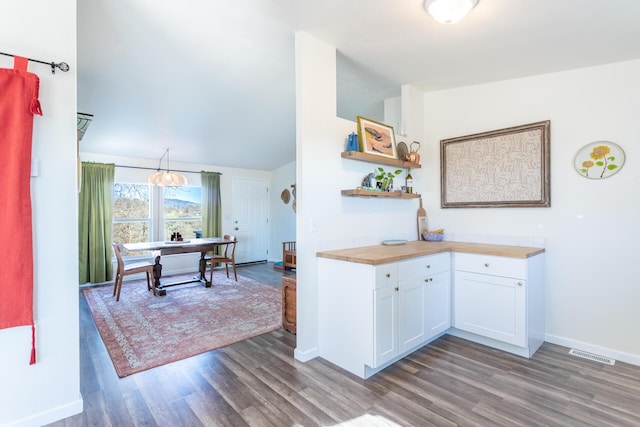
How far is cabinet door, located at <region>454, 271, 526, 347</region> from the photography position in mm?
2549

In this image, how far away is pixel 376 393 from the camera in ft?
6.79

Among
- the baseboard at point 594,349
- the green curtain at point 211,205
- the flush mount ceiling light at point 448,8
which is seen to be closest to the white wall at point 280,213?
the green curtain at point 211,205

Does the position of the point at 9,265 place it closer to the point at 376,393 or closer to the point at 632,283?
the point at 376,393

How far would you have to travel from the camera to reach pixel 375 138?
10.0 ft

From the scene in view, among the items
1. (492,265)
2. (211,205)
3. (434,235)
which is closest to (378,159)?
(434,235)

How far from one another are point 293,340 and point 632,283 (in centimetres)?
293

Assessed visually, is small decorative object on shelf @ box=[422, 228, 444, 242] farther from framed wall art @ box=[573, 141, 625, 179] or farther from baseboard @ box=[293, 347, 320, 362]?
baseboard @ box=[293, 347, 320, 362]

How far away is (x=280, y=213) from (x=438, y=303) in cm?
516

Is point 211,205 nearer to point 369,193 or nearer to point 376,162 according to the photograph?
point 376,162

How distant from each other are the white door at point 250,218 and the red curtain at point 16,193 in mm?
5316

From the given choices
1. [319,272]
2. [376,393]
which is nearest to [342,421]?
[376,393]

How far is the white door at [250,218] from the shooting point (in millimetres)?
7078

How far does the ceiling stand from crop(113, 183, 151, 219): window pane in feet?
5.09

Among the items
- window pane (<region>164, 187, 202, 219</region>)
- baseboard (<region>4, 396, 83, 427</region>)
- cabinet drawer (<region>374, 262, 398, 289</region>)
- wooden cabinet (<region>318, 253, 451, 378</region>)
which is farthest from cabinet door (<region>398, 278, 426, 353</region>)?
window pane (<region>164, 187, 202, 219</region>)
